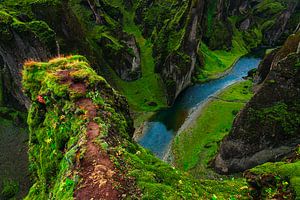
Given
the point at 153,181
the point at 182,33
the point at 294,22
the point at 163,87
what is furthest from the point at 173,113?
the point at 294,22

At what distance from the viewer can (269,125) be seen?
4103 centimetres

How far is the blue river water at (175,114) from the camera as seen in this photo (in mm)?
59312

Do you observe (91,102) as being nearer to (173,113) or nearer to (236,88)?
(173,113)

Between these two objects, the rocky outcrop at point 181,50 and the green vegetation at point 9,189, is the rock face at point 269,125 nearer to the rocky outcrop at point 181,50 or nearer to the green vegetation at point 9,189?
the green vegetation at point 9,189

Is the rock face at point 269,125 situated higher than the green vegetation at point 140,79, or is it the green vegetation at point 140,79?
the green vegetation at point 140,79

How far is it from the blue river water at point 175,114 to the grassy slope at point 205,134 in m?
3.60

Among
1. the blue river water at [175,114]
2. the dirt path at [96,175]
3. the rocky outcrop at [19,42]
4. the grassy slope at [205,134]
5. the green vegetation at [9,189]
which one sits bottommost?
the grassy slope at [205,134]

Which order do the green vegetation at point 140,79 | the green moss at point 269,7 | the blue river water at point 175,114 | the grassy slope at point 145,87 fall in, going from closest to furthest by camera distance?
the blue river water at point 175,114 → the grassy slope at point 145,87 → the green vegetation at point 140,79 → the green moss at point 269,7

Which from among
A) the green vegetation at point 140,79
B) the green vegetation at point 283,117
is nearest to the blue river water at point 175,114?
the green vegetation at point 140,79

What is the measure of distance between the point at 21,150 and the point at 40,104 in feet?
117

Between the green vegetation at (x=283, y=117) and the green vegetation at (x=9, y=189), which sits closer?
the green vegetation at (x=283, y=117)

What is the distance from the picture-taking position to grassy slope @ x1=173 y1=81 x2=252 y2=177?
159 feet

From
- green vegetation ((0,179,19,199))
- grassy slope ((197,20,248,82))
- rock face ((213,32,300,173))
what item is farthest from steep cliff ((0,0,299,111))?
rock face ((213,32,300,173))

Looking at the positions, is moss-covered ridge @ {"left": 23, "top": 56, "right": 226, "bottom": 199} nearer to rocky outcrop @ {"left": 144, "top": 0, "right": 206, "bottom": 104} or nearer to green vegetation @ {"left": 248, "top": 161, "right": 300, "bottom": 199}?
green vegetation @ {"left": 248, "top": 161, "right": 300, "bottom": 199}
